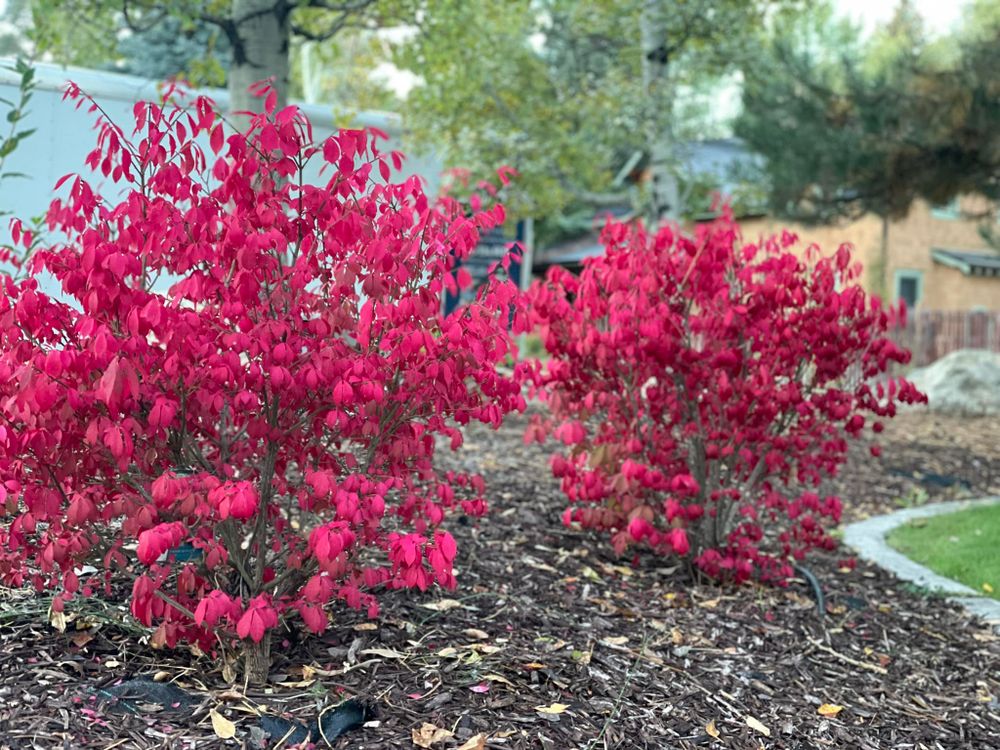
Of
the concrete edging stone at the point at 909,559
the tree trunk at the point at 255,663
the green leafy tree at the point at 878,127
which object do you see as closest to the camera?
the tree trunk at the point at 255,663

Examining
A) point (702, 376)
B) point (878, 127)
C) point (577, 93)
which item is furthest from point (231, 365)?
point (577, 93)

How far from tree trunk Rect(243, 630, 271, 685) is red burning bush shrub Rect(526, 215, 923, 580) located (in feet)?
5.68

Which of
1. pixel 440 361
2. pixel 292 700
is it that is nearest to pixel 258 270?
pixel 440 361

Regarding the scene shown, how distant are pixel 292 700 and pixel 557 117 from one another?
1014 centimetres

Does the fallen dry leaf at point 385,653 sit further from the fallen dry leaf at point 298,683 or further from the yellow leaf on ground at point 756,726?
the yellow leaf on ground at point 756,726

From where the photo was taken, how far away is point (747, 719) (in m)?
3.34

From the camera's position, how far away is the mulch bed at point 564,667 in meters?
2.82

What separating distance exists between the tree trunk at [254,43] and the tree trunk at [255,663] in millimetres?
3551

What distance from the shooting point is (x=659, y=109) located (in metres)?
10.5

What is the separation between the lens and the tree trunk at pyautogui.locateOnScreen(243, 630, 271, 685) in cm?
295

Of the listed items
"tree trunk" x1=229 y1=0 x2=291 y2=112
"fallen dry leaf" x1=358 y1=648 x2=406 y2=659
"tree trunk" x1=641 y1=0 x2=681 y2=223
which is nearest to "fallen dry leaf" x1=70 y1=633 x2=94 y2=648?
"fallen dry leaf" x1=358 y1=648 x2=406 y2=659

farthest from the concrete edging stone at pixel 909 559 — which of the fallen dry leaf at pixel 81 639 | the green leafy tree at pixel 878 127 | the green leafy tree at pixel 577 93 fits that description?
the green leafy tree at pixel 577 93

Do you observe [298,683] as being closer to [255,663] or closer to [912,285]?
[255,663]

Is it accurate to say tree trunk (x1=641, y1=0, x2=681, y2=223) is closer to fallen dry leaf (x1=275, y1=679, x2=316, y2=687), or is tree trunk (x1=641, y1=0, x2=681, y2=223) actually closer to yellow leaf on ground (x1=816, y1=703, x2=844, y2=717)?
yellow leaf on ground (x1=816, y1=703, x2=844, y2=717)
